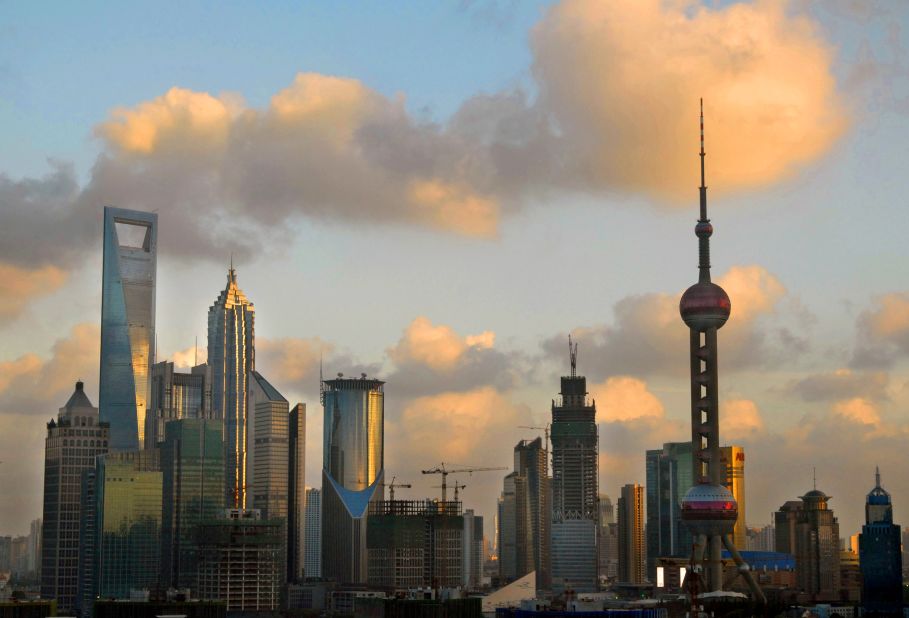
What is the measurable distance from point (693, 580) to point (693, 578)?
77cm

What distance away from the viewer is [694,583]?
200 m

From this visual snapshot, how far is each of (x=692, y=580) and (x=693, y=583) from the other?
434mm

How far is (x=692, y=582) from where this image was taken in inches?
7854

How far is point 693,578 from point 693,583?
65 centimetres

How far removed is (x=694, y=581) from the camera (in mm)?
199625

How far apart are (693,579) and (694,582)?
453 mm

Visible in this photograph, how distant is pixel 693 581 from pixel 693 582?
197 millimetres

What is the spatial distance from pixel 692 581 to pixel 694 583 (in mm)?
695

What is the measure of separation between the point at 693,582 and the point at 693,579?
497 mm

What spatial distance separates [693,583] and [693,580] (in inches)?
27.3

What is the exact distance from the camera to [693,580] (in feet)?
653

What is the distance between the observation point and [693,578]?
199750mm

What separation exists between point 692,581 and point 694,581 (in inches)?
15.4
